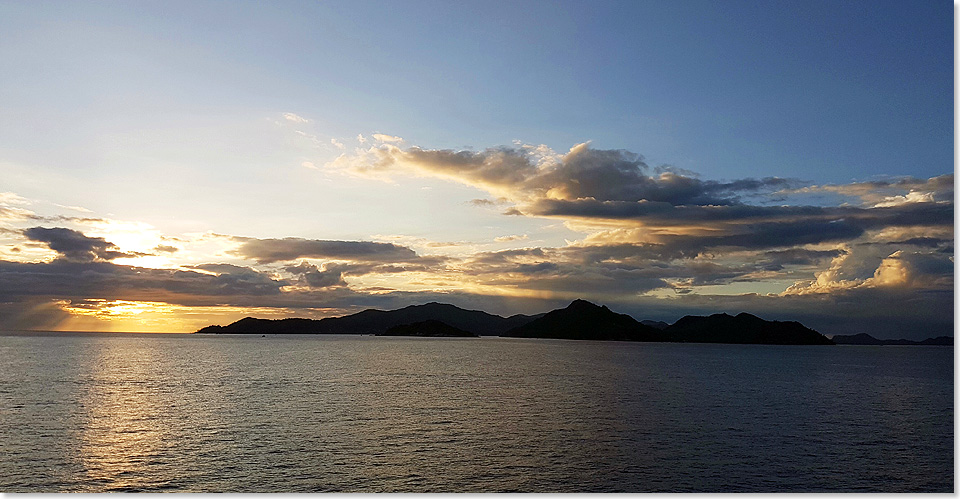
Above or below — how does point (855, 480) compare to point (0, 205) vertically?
below

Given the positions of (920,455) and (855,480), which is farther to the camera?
(920,455)

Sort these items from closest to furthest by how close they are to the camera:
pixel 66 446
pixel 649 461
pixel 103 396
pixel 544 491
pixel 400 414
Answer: pixel 544 491 → pixel 649 461 → pixel 66 446 → pixel 400 414 → pixel 103 396

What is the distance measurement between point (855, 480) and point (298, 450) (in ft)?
92.8

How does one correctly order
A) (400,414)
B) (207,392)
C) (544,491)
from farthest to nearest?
(207,392)
(400,414)
(544,491)

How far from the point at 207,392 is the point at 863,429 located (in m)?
58.5

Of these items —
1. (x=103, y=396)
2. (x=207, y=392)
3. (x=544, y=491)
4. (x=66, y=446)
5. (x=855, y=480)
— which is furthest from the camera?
(x=207, y=392)

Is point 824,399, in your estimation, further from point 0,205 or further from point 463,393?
point 0,205

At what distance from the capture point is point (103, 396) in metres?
56.7

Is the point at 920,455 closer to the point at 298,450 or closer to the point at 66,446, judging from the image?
the point at 298,450

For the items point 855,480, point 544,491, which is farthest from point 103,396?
point 855,480

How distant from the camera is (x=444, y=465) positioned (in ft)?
97.8

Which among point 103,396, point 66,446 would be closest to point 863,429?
point 66,446

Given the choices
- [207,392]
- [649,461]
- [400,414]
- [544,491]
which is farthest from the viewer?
[207,392]

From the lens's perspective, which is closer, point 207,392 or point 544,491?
point 544,491
